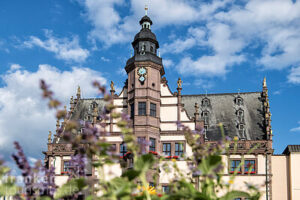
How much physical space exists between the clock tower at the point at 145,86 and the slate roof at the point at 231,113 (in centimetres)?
620

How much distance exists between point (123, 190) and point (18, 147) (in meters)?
0.99

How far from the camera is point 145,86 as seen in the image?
31.3m

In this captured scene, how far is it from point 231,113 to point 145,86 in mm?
9748

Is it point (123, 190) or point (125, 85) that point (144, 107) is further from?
point (123, 190)

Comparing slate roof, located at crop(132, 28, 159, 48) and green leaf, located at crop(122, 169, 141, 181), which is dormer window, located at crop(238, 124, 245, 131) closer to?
slate roof, located at crop(132, 28, 159, 48)

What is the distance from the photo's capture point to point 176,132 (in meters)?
31.2

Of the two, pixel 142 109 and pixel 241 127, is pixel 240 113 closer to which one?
pixel 241 127

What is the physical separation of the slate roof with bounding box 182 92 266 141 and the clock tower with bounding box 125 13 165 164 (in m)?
6.20

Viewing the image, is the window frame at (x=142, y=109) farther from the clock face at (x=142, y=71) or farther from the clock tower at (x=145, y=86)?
the clock face at (x=142, y=71)

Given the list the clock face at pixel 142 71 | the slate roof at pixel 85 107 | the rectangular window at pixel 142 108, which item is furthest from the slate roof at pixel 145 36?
the slate roof at pixel 85 107

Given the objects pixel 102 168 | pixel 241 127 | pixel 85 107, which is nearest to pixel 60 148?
pixel 85 107

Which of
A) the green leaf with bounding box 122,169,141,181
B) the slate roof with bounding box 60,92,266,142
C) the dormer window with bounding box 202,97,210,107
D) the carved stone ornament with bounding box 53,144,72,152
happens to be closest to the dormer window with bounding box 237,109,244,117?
the slate roof with bounding box 60,92,266,142

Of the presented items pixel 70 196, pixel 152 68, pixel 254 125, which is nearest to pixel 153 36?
pixel 152 68

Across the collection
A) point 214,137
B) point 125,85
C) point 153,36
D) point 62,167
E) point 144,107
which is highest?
point 153,36
